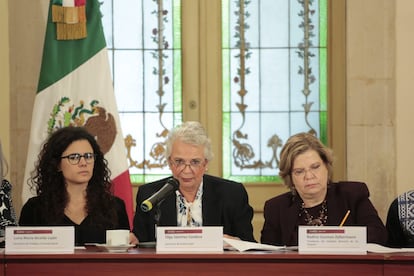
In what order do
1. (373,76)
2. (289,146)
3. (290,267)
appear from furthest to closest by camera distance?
(373,76), (289,146), (290,267)

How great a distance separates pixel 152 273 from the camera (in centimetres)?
342

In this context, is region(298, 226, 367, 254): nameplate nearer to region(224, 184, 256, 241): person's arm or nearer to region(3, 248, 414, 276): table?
region(3, 248, 414, 276): table

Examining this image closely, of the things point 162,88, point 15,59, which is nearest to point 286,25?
point 162,88

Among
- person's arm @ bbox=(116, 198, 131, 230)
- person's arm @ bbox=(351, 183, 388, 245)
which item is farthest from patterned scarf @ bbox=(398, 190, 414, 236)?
person's arm @ bbox=(116, 198, 131, 230)

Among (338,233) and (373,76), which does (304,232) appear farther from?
(373,76)

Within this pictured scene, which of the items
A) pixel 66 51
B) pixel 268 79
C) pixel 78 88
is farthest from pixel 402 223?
pixel 66 51

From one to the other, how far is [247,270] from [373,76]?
290cm

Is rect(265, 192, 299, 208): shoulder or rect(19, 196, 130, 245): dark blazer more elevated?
rect(265, 192, 299, 208): shoulder

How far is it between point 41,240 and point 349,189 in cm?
155

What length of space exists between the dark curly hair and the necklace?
0.94 m

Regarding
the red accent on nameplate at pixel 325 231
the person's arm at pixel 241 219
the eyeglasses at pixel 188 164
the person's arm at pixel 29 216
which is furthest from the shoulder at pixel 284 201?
the person's arm at pixel 29 216

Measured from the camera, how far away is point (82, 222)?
4.45 meters

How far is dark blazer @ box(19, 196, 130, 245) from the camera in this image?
4.36m

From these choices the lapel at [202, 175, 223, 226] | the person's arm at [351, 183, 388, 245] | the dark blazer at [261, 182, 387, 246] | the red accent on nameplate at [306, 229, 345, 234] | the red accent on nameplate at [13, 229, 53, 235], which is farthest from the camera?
the lapel at [202, 175, 223, 226]
